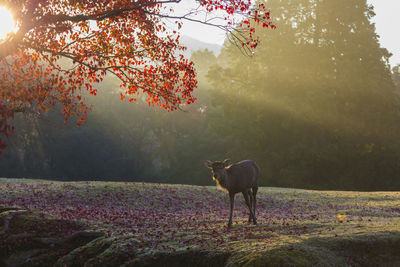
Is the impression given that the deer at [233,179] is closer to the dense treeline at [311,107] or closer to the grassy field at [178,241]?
the grassy field at [178,241]

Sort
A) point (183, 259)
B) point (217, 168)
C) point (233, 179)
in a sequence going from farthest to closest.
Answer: point (233, 179), point (217, 168), point (183, 259)

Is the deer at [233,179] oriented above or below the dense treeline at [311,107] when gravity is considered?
below

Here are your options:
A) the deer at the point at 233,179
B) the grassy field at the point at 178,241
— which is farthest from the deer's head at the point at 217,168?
the grassy field at the point at 178,241

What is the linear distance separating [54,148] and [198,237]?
46.5 m

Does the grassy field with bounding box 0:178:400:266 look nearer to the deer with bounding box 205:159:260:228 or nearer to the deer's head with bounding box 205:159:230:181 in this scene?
the deer with bounding box 205:159:260:228

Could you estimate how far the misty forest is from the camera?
10234mm

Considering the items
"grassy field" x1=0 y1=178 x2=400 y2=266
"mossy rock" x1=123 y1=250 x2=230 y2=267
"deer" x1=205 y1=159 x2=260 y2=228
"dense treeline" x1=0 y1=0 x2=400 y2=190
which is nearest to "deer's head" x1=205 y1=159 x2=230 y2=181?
"deer" x1=205 y1=159 x2=260 y2=228

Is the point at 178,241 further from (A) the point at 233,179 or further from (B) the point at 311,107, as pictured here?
(B) the point at 311,107

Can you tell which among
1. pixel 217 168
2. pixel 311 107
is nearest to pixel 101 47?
pixel 217 168

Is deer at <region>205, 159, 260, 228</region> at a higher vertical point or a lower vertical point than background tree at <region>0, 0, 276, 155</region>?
lower

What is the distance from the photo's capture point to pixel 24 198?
68.1 feet

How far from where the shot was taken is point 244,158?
44.1 m

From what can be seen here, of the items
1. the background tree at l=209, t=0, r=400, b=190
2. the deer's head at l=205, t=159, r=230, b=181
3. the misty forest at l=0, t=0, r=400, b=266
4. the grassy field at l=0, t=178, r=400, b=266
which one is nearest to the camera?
the grassy field at l=0, t=178, r=400, b=266

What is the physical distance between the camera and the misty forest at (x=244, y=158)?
33.6 ft
